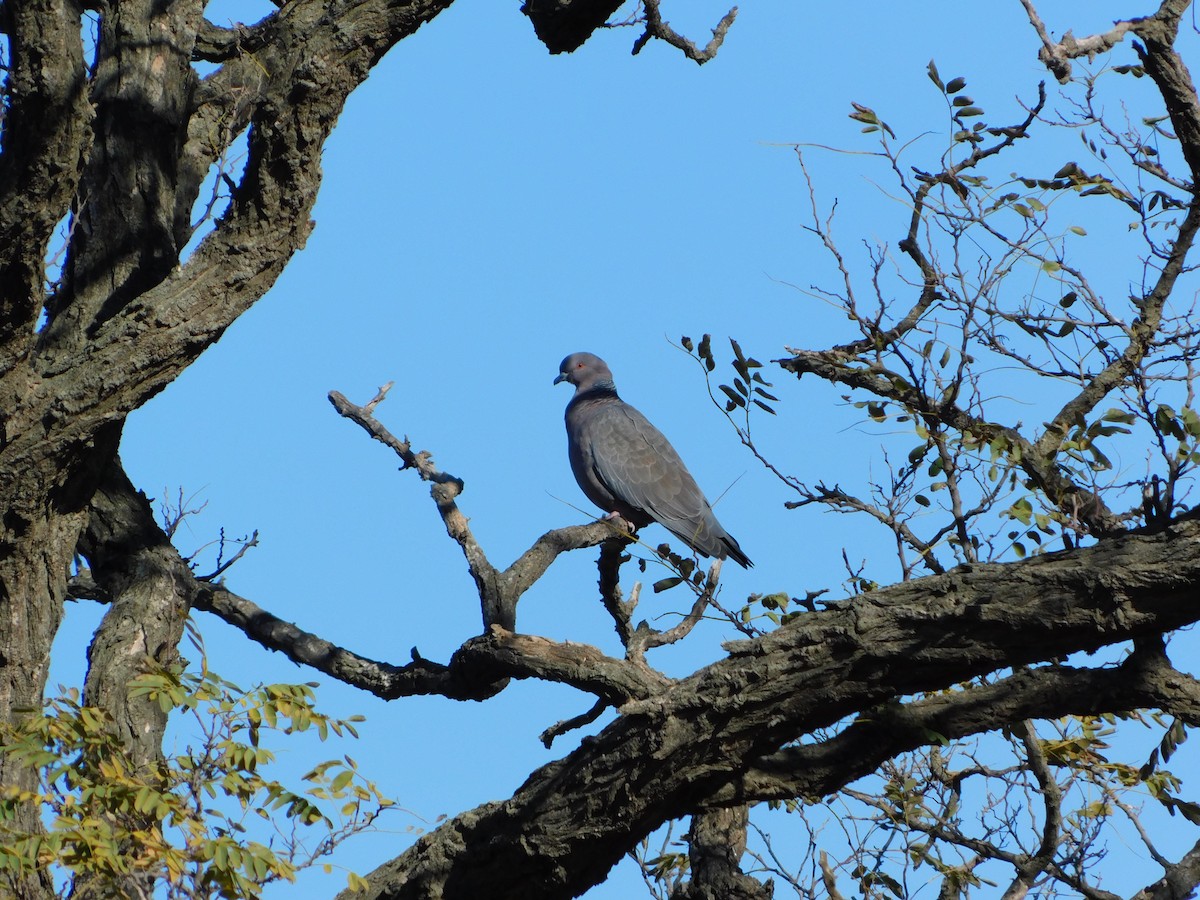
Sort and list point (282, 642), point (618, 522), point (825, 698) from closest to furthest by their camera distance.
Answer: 1. point (825, 698)
2. point (282, 642)
3. point (618, 522)

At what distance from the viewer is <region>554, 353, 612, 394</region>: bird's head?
25.8 ft

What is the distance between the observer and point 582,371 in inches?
311

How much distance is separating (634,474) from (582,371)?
3.64ft

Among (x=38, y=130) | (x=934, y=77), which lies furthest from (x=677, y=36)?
(x=38, y=130)

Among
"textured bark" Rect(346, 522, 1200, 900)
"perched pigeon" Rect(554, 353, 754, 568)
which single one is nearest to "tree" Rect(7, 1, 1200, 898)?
"textured bark" Rect(346, 522, 1200, 900)

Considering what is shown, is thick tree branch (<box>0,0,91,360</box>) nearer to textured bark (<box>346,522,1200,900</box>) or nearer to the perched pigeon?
textured bark (<box>346,522,1200,900</box>)

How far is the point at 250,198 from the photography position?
12.3 feet

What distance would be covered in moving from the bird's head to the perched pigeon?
1.44 feet

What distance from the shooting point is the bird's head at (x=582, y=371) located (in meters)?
7.88

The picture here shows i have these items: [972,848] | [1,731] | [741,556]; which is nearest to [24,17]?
[1,731]

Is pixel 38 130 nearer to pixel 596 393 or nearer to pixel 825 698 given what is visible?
pixel 825 698

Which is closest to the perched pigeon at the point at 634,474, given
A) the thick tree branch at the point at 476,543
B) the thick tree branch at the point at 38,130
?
the thick tree branch at the point at 476,543

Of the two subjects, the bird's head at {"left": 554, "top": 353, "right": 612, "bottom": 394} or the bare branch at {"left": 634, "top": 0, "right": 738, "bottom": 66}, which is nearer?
the bare branch at {"left": 634, "top": 0, "right": 738, "bottom": 66}

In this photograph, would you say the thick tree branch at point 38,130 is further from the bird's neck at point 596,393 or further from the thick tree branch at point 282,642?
the bird's neck at point 596,393
